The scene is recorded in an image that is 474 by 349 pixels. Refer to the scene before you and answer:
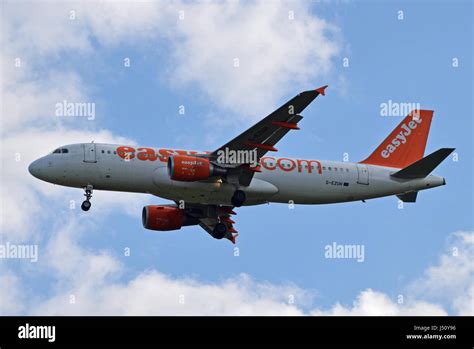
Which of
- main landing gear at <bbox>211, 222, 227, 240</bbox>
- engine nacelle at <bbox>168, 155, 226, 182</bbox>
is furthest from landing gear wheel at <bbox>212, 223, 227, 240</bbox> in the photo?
engine nacelle at <bbox>168, 155, 226, 182</bbox>

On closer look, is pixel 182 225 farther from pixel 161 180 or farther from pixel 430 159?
pixel 430 159

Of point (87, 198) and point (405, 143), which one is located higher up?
point (405, 143)

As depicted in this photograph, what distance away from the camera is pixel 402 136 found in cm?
6431

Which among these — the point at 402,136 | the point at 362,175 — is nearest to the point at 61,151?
the point at 362,175

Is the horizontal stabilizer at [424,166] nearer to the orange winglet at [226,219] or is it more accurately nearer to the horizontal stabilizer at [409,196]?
the horizontal stabilizer at [409,196]

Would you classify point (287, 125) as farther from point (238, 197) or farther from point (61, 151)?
point (61, 151)

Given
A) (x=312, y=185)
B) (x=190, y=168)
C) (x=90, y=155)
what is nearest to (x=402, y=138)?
(x=312, y=185)

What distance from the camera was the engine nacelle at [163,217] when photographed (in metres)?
61.2

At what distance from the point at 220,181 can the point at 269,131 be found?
15.0 ft

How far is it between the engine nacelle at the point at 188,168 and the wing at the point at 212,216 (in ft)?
22.7

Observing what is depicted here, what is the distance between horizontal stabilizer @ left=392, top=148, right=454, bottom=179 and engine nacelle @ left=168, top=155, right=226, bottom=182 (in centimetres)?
1353

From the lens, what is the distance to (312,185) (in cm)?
5797

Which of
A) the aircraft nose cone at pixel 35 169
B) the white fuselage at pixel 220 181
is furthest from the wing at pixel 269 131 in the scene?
the aircraft nose cone at pixel 35 169

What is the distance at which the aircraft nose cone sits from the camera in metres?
54.5
